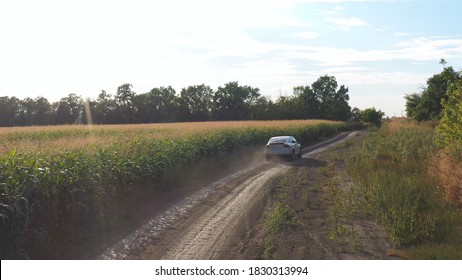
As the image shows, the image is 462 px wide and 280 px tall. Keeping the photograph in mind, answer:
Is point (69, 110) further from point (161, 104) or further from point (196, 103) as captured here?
point (196, 103)

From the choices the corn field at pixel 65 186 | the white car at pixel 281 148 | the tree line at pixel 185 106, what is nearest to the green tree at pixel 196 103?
the tree line at pixel 185 106

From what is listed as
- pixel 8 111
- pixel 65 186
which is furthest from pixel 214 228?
pixel 8 111

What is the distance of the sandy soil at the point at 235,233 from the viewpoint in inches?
295

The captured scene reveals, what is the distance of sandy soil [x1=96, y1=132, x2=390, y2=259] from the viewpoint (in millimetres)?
7488

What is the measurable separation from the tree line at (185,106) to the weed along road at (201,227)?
65.6m

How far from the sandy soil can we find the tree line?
66531mm

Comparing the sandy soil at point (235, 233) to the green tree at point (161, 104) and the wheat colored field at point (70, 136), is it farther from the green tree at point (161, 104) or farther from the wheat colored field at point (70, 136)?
the green tree at point (161, 104)

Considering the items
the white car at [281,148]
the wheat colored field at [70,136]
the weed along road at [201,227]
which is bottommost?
the weed along road at [201,227]

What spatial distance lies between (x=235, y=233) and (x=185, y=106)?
296 ft

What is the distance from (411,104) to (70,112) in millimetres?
61619

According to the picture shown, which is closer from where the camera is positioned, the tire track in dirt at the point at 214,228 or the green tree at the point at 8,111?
the tire track in dirt at the point at 214,228

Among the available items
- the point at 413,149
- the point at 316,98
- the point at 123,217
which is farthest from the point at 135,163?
the point at 316,98

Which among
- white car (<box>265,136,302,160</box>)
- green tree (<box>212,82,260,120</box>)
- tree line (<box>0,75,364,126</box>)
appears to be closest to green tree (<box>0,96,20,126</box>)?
tree line (<box>0,75,364,126</box>)

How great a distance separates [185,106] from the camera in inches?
3853
